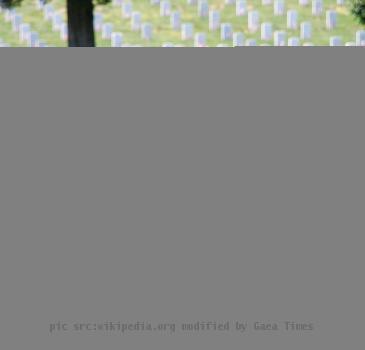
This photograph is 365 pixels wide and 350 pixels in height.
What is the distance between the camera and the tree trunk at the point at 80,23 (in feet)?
30.3

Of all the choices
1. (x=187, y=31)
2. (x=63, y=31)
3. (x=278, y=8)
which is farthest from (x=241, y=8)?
(x=63, y=31)

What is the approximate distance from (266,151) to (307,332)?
81 cm

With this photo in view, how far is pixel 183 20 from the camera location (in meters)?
12.0

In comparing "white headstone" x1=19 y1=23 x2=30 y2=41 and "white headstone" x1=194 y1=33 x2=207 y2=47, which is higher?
"white headstone" x1=19 y1=23 x2=30 y2=41

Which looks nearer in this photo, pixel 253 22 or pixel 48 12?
pixel 253 22

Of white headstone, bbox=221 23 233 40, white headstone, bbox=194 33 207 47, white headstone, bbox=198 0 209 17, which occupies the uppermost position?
white headstone, bbox=198 0 209 17

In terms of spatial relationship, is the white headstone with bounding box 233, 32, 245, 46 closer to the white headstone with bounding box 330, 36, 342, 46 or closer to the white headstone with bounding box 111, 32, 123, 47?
the white headstone with bounding box 330, 36, 342, 46

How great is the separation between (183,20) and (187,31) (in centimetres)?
72

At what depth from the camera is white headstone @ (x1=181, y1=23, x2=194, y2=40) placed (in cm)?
1128

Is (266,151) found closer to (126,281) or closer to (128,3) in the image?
(126,281)

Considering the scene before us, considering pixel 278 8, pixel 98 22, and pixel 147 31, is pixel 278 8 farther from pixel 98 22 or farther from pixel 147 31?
pixel 98 22

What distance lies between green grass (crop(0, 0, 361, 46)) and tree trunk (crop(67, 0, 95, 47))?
187 cm

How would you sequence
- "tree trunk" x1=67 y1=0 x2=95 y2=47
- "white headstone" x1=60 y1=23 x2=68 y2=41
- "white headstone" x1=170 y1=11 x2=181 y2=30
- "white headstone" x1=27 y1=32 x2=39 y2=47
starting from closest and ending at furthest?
"tree trunk" x1=67 y1=0 x2=95 y2=47 → "white headstone" x1=27 y1=32 x2=39 y2=47 → "white headstone" x1=60 y1=23 x2=68 y2=41 → "white headstone" x1=170 y1=11 x2=181 y2=30

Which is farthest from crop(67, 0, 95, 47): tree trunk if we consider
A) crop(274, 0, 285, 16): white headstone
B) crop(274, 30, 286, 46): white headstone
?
crop(274, 0, 285, 16): white headstone
